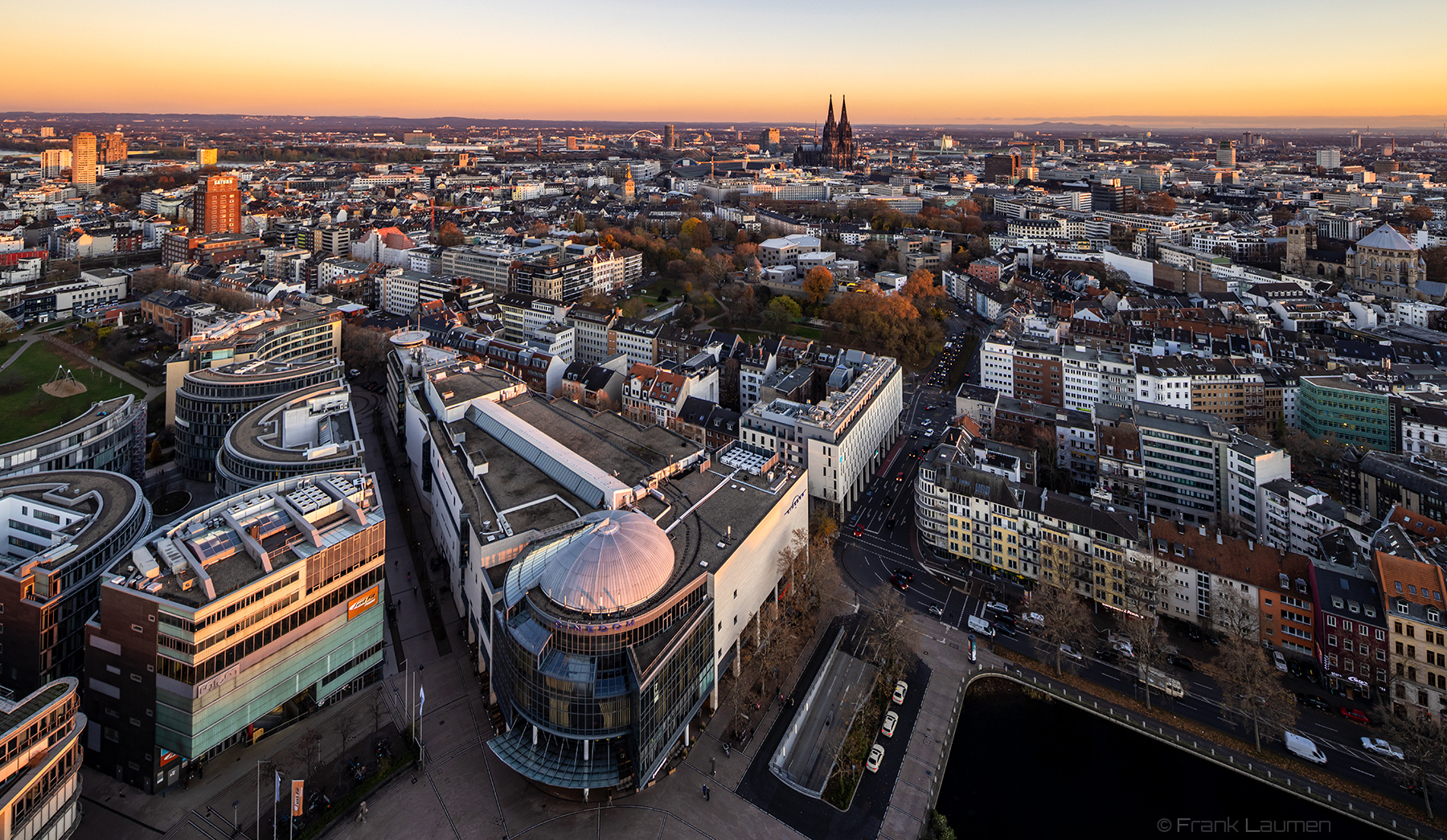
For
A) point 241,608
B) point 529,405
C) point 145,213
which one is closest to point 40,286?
point 145,213

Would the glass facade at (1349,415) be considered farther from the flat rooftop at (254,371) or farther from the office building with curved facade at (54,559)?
the flat rooftop at (254,371)

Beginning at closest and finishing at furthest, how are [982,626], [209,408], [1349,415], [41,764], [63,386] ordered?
[41,764] → [982,626] → [209,408] → [1349,415] → [63,386]

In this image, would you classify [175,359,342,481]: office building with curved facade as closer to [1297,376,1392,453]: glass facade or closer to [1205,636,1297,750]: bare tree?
[1205,636,1297,750]: bare tree

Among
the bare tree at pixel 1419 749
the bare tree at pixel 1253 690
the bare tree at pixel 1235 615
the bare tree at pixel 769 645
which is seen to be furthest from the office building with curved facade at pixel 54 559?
the bare tree at pixel 1419 749

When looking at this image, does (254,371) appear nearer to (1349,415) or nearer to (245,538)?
(245,538)

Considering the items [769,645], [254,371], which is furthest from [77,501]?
[769,645]

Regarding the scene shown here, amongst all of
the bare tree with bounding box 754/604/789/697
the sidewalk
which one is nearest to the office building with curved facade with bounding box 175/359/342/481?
the sidewalk
